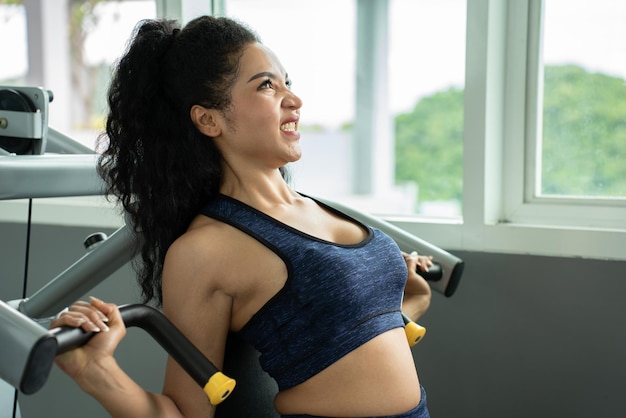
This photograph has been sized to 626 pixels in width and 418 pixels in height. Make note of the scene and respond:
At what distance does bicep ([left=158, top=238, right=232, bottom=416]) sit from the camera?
1168 mm

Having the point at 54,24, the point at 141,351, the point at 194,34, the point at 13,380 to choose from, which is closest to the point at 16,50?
the point at 54,24

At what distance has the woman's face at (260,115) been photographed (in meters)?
1.30

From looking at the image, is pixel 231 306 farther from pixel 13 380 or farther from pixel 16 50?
pixel 16 50

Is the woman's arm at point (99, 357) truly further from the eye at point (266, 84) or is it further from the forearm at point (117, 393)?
the eye at point (266, 84)

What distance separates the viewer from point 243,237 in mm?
1237

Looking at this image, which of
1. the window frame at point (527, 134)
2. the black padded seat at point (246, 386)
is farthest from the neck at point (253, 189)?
the window frame at point (527, 134)

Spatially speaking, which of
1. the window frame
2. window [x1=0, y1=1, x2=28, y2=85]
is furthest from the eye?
window [x1=0, y1=1, x2=28, y2=85]

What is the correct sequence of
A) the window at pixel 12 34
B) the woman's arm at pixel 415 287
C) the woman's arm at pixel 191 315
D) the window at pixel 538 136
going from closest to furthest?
the woman's arm at pixel 191 315 → the woman's arm at pixel 415 287 → the window at pixel 538 136 → the window at pixel 12 34

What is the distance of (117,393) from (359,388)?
40 centimetres

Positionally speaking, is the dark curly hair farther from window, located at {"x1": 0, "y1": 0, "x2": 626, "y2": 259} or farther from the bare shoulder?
window, located at {"x1": 0, "y1": 0, "x2": 626, "y2": 259}

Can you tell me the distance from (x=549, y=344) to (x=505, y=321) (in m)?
0.12

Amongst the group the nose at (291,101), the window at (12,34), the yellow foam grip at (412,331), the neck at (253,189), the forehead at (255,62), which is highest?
the window at (12,34)

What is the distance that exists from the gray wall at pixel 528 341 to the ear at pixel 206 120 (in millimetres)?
845

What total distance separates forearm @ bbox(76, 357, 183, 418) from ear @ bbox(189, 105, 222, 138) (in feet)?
1.57
